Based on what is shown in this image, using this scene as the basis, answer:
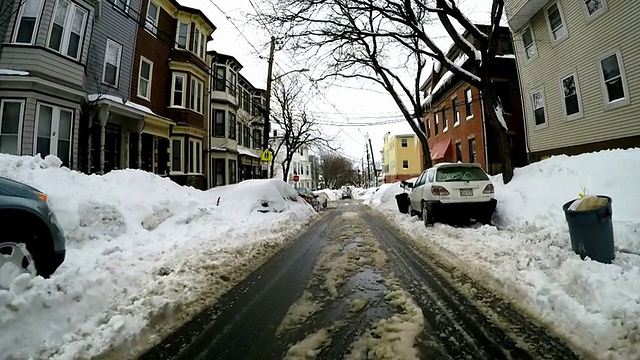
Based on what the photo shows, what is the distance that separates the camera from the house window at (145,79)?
15.9 metres

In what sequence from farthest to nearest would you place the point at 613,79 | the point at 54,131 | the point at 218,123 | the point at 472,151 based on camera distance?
the point at 218,123 < the point at 472,151 < the point at 613,79 < the point at 54,131

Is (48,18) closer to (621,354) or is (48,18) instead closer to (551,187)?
(621,354)

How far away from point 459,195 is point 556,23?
1139cm

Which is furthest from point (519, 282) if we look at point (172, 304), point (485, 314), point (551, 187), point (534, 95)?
point (534, 95)

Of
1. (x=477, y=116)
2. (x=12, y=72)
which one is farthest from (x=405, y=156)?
(x=12, y=72)

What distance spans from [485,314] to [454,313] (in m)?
0.31

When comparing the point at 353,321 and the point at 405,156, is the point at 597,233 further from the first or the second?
the point at 405,156

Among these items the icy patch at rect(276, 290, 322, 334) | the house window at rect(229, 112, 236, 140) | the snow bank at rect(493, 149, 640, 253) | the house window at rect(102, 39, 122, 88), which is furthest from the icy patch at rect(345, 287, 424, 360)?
the house window at rect(229, 112, 236, 140)

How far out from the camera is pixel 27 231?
11.1 feet

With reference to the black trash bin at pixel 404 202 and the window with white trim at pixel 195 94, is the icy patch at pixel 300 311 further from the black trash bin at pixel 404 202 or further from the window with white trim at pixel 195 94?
the window with white trim at pixel 195 94

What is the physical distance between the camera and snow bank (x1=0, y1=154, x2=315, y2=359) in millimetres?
2928

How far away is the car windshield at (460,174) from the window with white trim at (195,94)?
15.2 metres

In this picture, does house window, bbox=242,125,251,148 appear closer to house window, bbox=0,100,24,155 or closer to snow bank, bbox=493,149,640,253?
house window, bbox=0,100,24,155

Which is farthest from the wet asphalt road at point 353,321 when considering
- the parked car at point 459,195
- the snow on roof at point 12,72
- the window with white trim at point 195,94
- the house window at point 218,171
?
the house window at point 218,171
